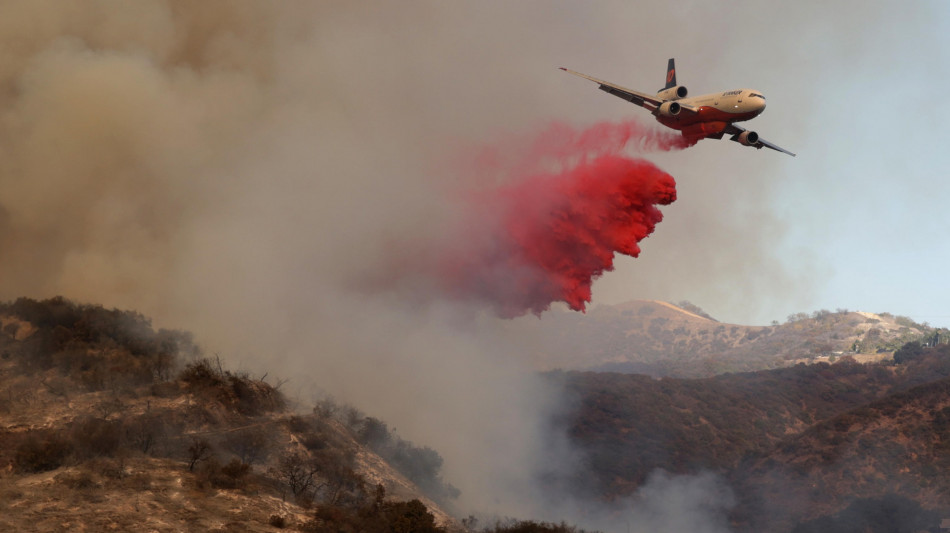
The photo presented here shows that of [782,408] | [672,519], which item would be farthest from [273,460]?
[782,408]

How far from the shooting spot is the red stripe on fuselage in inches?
1815

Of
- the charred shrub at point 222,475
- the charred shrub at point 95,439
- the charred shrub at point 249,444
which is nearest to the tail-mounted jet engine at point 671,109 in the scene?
the charred shrub at point 249,444

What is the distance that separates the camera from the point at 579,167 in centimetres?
5169

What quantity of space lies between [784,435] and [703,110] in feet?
212

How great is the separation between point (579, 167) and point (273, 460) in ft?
92.5

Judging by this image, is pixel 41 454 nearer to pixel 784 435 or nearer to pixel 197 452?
pixel 197 452

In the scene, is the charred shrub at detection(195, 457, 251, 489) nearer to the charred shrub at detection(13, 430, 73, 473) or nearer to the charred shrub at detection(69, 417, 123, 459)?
the charred shrub at detection(69, 417, 123, 459)

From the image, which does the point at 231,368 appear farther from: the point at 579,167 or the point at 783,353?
the point at 783,353

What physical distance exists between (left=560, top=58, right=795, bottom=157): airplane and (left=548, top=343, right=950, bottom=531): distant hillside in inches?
1310

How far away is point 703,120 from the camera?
47562 millimetres

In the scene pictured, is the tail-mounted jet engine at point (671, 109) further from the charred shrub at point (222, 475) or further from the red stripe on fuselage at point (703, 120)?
the charred shrub at point (222, 475)

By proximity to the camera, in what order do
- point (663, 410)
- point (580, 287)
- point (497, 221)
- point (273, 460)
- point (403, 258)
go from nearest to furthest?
point (273, 460)
point (580, 287)
point (497, 221)
point (403, 258)
point (663, 410)

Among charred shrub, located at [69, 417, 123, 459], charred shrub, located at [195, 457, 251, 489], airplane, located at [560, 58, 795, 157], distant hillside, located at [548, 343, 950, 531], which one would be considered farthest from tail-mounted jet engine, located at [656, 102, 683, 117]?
distant hillside, located at [548, 343, 950, 531]

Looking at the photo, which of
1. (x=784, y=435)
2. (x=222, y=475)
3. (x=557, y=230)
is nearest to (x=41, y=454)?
(x=222, y=475)
